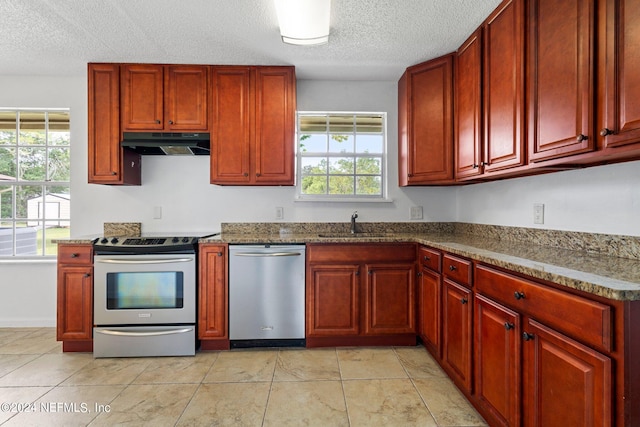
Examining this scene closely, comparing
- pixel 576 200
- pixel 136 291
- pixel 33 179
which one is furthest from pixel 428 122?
pixel 33 179

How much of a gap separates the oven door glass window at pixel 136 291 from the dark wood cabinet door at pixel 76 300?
20 centimetres

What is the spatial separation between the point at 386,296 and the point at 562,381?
5.02 feet

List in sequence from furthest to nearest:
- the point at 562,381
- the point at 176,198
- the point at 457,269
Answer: the point at 176,198 → the point at 457,269 → the point at 562,381

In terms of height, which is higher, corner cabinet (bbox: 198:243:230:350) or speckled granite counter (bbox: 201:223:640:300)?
speckled granite counter (bbox: 201:223:640:300)

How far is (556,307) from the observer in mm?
1203

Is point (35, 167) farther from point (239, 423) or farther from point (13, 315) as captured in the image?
point (239, 423)

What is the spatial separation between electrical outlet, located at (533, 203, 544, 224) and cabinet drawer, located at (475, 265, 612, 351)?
0.79 meters

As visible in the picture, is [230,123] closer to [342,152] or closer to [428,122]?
[342,152]

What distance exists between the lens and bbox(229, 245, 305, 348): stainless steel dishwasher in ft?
8.62

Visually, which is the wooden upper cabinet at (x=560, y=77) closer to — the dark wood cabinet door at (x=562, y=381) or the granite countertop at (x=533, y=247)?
the granite countertop at (x=533, y=247)

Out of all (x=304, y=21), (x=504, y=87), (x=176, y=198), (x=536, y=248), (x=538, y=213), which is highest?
(x=304, y=21)

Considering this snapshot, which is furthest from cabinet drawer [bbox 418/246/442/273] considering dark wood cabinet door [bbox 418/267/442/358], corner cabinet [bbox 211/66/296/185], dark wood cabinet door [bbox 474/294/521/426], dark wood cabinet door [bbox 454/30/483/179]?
corner cabinet [bbox 211/66/296/185]

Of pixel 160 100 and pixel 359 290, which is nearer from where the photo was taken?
pixel 359 290

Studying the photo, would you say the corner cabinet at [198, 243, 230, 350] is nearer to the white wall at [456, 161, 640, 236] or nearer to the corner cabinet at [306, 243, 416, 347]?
the corner cabinet at [306, 243, 416, 347]
